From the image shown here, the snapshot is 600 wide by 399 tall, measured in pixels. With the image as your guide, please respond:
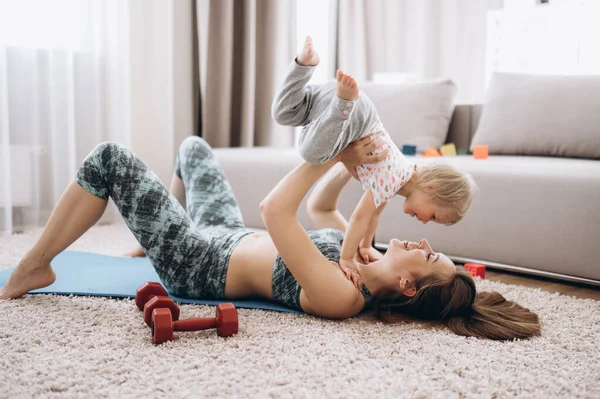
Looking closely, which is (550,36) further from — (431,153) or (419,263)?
(419,263)

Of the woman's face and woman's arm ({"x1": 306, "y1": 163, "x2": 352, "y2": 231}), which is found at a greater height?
woman's arm ({"x1": 306, "y1": 163, "x2": 352, "y2": 231})

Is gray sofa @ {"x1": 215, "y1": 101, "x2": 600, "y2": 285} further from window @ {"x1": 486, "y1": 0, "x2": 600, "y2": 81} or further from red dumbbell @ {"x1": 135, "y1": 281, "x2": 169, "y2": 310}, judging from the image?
window @ {"x1": 486, "y1": 0, "x2": 600, "y2": 81}

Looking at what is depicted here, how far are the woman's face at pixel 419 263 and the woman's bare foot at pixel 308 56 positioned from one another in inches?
23.7

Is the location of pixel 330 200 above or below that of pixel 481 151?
below

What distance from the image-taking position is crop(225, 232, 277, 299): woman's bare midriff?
170cm

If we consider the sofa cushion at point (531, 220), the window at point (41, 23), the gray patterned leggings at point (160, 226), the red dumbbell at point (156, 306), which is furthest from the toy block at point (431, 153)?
the window at point (41, 23)

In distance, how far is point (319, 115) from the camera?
1.61m

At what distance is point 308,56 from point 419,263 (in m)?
0.66

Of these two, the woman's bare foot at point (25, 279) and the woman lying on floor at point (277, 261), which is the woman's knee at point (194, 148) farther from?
the woman's bare foot at point (25, 279)

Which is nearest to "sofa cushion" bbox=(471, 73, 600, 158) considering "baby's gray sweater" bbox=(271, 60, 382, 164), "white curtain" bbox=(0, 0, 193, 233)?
"baby's gray sweater" bbox=(271, 60, 382, 164)

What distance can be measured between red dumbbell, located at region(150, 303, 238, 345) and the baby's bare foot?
2.07 feet

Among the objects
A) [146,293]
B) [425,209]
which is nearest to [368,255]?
[425,209]

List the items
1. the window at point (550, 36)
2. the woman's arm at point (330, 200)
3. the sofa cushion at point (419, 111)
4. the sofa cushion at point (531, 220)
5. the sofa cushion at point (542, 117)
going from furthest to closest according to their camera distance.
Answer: the window at point (550, 36), the sofa cushion at point (419, 111), the sofa cushion at point (542, 117), the sofa cushion at point (531, 220), the woman's arm at point (330, 200)

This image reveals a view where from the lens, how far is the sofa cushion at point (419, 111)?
3113mm
